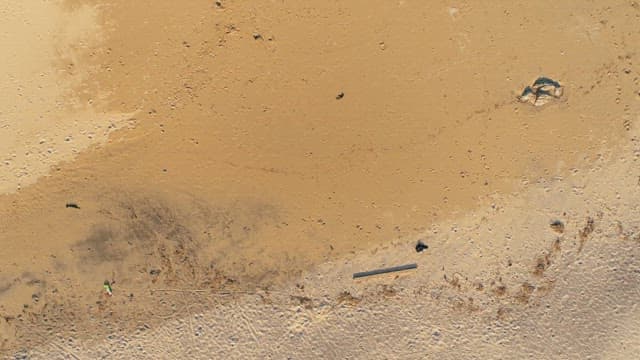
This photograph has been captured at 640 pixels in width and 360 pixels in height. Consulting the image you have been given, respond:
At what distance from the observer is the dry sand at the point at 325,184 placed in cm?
745

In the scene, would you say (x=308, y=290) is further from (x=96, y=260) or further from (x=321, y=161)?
(x=96, y=260)

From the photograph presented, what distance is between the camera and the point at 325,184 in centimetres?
759

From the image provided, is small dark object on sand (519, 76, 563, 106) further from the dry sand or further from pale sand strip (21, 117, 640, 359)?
pale sand strip (21, 117, 640, 359)

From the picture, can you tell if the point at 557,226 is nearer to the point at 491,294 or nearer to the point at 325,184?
the point at 491,294

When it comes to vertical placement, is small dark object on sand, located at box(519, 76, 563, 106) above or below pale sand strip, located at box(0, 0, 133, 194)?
above

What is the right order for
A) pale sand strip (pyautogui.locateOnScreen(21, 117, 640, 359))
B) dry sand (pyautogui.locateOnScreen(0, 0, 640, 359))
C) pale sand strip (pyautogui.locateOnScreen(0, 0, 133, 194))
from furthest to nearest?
pale sand strip (pyautogui.locateOnScreen(21, 117, 640, 359)) < dry sand (pyautogui.locateOnScreen(0, 0, 640, 359)) < pale sand strip (pyautogui.locateOnScreen(0, 0, 133, 194))

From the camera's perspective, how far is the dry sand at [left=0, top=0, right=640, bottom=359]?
7445 mm

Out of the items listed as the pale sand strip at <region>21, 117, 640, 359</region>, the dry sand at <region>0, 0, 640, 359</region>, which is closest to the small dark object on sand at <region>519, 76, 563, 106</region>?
the dry sand at <region>0, 0, 640, 359</region>

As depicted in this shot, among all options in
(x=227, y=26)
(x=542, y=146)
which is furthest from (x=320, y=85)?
(x=542, y=146)

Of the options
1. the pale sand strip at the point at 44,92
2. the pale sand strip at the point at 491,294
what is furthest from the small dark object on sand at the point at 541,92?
the pale sand strip at the point at 44,92

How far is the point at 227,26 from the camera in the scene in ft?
24.3

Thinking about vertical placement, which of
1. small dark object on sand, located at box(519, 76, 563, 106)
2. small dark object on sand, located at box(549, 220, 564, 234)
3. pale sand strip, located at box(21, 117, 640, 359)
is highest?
small dark object on sand, located at box(519, 76, 563, 106)

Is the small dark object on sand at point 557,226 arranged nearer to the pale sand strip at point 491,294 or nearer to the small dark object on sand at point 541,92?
the pale sand strip at point 491,294

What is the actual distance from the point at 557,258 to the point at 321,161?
4451 mm
